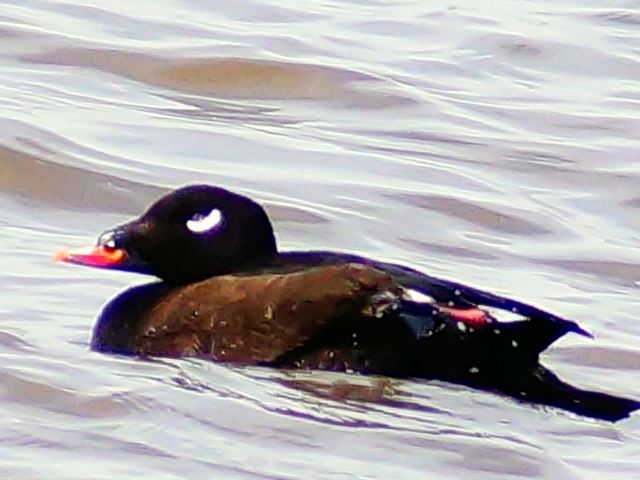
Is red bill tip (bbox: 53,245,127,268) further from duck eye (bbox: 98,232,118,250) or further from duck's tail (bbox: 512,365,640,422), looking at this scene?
duck's tail (bbox: 512,365,640,422)

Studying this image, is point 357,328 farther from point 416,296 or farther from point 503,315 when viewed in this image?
point 503,315

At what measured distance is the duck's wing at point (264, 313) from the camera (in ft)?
26.2

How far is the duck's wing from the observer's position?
798 cm

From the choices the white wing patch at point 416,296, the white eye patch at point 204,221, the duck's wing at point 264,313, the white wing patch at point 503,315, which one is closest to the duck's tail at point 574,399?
the white wing patch at point 503,315

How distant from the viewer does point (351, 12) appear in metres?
14.1

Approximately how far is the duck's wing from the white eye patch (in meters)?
0.25

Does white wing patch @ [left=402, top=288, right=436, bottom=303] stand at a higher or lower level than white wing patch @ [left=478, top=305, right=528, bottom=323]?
higher

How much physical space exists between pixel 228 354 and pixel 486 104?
4763 mm

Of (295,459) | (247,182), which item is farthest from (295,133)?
(295,459)

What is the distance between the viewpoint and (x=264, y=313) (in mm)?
8047

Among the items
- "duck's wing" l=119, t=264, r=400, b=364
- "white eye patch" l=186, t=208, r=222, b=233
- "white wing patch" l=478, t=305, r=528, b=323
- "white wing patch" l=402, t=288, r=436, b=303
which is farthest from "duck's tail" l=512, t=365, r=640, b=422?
"white eye patch" l=186, t=208, r=222, b=233

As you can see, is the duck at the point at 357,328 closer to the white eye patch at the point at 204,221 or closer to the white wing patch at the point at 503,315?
the white wing patch at the point at 503,315

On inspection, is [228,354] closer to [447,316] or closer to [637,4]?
[447,316]

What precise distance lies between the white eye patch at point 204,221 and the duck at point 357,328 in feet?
0.61
